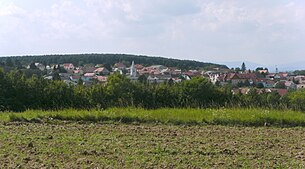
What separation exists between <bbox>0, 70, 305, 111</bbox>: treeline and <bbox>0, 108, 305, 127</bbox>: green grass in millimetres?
2637

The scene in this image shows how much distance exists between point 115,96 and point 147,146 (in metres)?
10.9

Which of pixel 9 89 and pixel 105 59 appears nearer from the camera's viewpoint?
pixel 9 89

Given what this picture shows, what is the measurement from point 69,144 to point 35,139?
0.98 meters

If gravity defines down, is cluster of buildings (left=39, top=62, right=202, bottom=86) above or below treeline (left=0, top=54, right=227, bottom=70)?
below

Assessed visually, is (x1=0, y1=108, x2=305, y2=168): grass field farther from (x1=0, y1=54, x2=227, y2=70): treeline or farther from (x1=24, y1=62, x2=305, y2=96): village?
(x1=0, y1=54, x2=227, y2=70): treeline

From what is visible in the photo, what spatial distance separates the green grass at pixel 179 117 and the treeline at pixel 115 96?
264 cm

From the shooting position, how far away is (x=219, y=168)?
266 inches

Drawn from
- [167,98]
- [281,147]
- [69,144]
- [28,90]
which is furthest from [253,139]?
[28,90]

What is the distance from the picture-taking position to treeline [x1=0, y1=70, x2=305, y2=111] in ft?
56.6

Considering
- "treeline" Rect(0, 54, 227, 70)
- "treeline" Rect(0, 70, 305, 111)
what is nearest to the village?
"treeline" Rect(0, 70, 305, 111)

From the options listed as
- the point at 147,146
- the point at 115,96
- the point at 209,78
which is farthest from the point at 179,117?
the point at 209,78

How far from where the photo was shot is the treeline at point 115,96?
56.6ft

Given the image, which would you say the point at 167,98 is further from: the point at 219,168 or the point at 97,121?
the point at 219,168

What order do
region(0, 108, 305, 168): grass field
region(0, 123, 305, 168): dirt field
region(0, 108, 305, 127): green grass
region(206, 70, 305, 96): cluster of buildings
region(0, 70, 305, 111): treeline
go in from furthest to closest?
region(206, 70, 305, 96): cluster of buildings, region(0, 70, 305, 111): treeline, region(0, 108, 305, 127): green grass, region(0, 108, 305, 168): grass field, region(0, 123, 305, 168): dirt field
